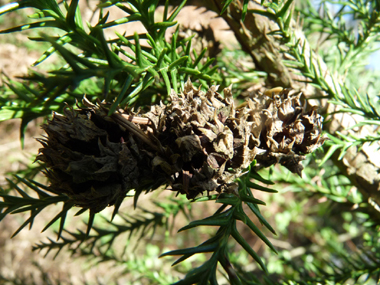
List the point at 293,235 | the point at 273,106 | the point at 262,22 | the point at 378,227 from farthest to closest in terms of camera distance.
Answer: the point at 293,235 < the point at 378,227 < the point at 262,22 < the point at 273,106

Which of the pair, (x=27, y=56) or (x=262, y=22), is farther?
(x=27, y=56)

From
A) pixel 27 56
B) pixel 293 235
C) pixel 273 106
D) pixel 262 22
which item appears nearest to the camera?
pixel 273 106

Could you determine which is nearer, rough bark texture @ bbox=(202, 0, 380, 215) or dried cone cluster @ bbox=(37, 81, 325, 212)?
dried cone cluster @ bbox=(37, 81, 325, 212)

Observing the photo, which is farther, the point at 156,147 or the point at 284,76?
the point at 284,76

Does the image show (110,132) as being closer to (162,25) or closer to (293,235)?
(162,25)

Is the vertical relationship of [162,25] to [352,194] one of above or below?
above

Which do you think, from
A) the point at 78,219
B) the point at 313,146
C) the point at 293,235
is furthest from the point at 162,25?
the point at 293,235

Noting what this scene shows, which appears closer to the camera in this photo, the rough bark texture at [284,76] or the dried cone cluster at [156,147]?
the dried cone cluster at [156,147]

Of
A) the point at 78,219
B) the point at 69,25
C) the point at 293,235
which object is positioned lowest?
the point at 293,235
